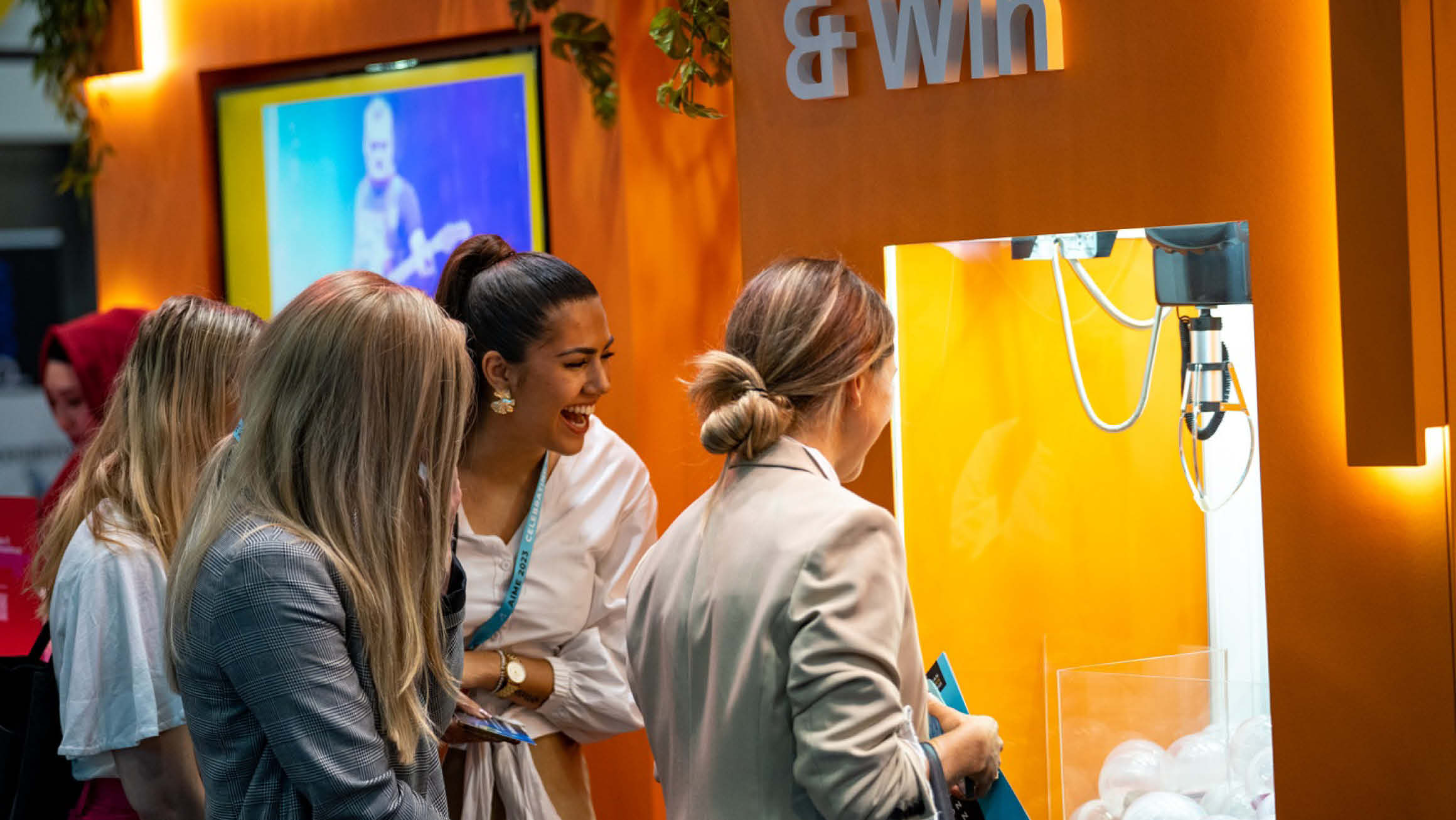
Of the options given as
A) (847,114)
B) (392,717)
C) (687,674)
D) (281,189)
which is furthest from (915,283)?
(281,189)

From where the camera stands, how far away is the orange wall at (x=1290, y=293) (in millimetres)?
2240

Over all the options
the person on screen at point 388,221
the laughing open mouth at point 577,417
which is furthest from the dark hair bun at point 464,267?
the person on screen at point 388,221

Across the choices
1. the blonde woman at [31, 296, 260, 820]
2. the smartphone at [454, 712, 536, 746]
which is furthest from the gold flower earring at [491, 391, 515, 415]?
the smartphone at [454, 712, 536, 746]

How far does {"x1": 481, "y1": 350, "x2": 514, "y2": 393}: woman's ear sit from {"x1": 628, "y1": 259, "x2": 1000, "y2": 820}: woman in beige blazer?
778 millimetres

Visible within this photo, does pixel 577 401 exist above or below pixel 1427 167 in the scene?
below

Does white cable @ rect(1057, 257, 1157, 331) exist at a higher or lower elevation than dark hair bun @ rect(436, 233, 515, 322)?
lower

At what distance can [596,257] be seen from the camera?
349cm

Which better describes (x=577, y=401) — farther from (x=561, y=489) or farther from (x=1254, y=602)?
(x=1254, y=602)

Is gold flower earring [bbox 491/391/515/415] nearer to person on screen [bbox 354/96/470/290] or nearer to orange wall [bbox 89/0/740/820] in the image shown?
orange wall [bbox 89/0/740/820]

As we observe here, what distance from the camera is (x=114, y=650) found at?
224cm

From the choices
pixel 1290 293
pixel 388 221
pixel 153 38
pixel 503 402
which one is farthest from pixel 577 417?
pixel 153 38

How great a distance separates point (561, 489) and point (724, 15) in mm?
1153

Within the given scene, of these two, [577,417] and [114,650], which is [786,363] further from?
[114,650]

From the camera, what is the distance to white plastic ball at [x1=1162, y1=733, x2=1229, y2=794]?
2.53 m
